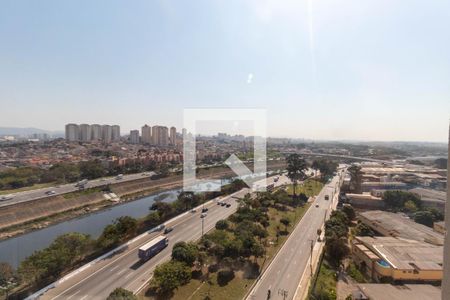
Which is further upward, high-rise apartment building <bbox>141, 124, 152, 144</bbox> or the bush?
high-rise apartment building <bbox>141, 124, 152, 144</bbox>

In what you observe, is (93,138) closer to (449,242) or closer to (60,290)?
(60,290)

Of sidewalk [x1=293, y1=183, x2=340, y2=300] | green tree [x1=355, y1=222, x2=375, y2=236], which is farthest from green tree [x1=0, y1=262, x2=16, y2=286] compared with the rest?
green tree [x1=355, y1=222, x2=375, y2=236]

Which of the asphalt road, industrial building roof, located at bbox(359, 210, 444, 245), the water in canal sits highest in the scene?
the asphalt road

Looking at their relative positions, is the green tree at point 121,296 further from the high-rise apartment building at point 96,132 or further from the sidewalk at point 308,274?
the high-rise apartment building at point 96,132

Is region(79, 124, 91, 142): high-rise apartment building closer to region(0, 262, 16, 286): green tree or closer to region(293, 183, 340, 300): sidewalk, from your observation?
region(0, 262, 16, 286): green tree

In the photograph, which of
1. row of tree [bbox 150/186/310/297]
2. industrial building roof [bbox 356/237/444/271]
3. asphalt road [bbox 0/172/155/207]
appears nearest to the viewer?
row of tree [bbox 150/186/310/297]

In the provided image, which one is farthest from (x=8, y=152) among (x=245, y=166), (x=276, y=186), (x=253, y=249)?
(x=253, y=249)

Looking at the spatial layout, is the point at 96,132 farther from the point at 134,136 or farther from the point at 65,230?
the point at 65,230
